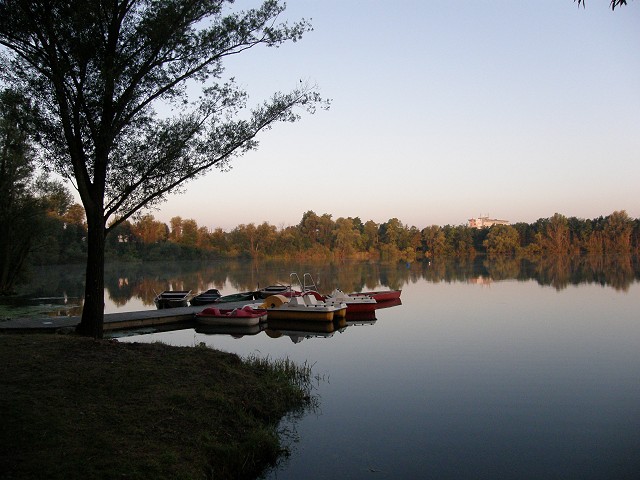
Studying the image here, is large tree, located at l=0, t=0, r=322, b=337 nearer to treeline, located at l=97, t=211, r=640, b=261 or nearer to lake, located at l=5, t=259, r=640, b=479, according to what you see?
lake, located at l=5, t=259, r=640, b=479

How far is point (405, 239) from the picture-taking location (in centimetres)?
11138

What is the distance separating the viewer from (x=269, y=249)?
4055 inches

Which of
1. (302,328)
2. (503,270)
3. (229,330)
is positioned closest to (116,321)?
(229,330)

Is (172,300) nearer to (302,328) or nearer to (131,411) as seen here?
(302,328)

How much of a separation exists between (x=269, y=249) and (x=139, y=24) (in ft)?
306

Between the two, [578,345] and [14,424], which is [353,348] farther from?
[14,424]

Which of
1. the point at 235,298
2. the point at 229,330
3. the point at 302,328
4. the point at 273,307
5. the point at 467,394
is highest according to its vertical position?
the point at 235,298

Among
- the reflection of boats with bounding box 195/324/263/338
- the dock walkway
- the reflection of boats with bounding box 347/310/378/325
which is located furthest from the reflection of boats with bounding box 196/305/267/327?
the reflection of boats with bounding box 347/310/378/325

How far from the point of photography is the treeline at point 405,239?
337 feet

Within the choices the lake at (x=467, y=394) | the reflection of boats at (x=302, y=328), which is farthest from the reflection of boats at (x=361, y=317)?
the reflection of boats at (x=302, y=328)

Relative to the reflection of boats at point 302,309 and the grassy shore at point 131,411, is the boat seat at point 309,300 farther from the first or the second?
the grassy shore at point 131,411

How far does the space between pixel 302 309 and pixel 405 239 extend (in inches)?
3641

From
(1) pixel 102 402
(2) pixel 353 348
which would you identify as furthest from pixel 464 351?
(1) pixel 102 402

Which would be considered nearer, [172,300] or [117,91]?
[117,91]
